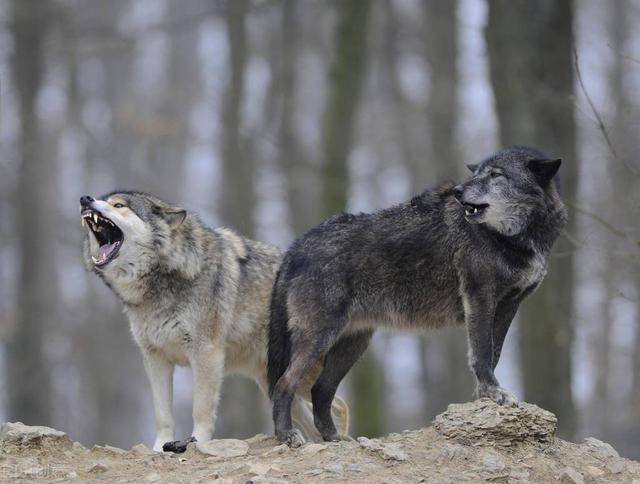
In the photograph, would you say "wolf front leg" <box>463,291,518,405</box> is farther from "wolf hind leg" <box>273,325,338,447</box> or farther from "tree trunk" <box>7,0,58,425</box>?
"tree trunk" <box>7,0,58,425</box>

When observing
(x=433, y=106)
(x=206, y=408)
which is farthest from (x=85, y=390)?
(x=206, y=408)

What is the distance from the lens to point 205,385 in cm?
855

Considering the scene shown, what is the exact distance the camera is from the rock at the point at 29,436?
25.0 ft

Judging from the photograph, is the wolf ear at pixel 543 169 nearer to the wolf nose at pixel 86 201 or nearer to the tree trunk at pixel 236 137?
the wolf nose at pixel 86 201

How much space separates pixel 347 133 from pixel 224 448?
8.55 m

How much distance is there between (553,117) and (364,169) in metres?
17.3

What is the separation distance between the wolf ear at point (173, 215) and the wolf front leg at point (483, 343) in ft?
8.77

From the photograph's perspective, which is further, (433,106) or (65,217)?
(65,217)

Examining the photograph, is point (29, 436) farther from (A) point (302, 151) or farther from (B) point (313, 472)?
(A) point (302, 151)

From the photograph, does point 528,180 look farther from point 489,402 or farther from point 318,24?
point 318,24

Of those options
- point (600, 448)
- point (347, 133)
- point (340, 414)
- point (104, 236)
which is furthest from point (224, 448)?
point (347, 133)

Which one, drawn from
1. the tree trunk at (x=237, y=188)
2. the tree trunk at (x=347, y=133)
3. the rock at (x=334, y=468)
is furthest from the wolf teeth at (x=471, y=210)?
the tree trunk at (x=237, y=188)

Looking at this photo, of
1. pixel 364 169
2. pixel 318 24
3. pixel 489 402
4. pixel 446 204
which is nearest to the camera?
pixel 489 402

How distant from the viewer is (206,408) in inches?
337
